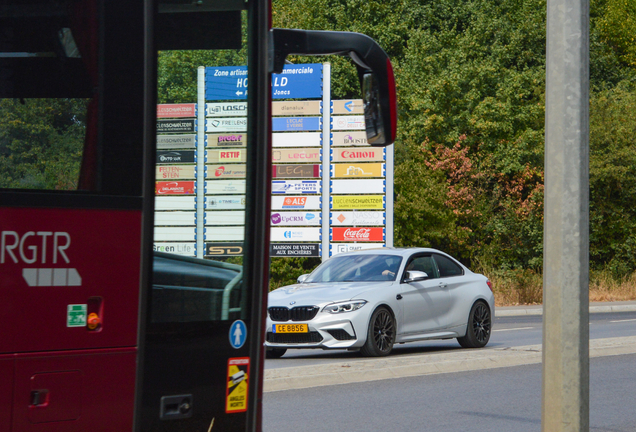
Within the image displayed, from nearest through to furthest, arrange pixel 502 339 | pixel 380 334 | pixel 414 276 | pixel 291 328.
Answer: pixel 291 328 → pixel 380 334 → pixel 414 276 → pixel 502 339

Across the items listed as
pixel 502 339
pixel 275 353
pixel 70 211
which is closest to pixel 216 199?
pixel 70 211

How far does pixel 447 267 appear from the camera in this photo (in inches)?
571

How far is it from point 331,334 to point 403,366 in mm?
1794

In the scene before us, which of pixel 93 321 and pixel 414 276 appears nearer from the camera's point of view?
pixel 93 321

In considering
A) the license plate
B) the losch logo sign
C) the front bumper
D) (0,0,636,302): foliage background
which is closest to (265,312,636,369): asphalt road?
the front bumper

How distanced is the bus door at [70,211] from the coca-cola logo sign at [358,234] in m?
20.6

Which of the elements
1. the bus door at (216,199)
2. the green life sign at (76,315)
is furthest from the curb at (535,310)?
the green life sign at (76,315)

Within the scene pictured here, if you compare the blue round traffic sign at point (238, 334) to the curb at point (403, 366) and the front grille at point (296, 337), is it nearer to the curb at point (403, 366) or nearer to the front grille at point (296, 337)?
the curb at point (403, 366)

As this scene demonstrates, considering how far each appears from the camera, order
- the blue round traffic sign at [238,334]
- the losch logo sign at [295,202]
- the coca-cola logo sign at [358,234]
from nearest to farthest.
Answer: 1. the blue round traffic sign at [238,334]
2. the coca-cola logo sign at [358,234]
3. the losch logo sign at [295,202]

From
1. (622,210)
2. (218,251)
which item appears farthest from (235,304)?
(622,210)

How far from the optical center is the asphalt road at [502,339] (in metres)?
12.7

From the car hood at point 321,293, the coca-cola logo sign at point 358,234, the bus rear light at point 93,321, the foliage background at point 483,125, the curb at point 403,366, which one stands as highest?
the foliage background at point 483,125

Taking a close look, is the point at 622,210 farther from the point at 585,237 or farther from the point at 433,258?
the point at 585,237

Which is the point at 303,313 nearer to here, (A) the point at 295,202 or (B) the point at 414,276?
(B) the point at 414,276
